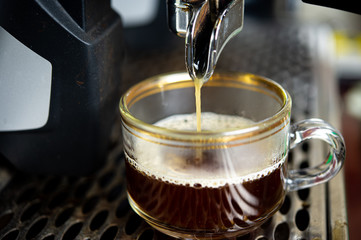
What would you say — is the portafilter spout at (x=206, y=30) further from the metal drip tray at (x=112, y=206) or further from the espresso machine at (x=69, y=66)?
the metal drip tray at (x=112, y=206)

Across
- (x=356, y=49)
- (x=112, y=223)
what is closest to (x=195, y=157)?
(x=112, y=223)

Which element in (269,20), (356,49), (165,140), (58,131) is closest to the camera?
(165,140)

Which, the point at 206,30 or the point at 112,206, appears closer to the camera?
the point at 206,30

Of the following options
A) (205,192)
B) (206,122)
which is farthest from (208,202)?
(206,122)

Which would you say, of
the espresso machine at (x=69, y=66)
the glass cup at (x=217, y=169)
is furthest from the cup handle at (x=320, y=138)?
the espresso machine at (x=69, y=66)

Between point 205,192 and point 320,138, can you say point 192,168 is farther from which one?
point 320,138

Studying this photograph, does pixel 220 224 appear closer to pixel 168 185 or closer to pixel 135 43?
pixel 168 185

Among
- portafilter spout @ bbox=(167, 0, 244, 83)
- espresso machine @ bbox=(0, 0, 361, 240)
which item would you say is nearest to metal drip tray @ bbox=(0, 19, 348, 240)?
espresso machine @ bbox=(0, 0, 361, 240)
